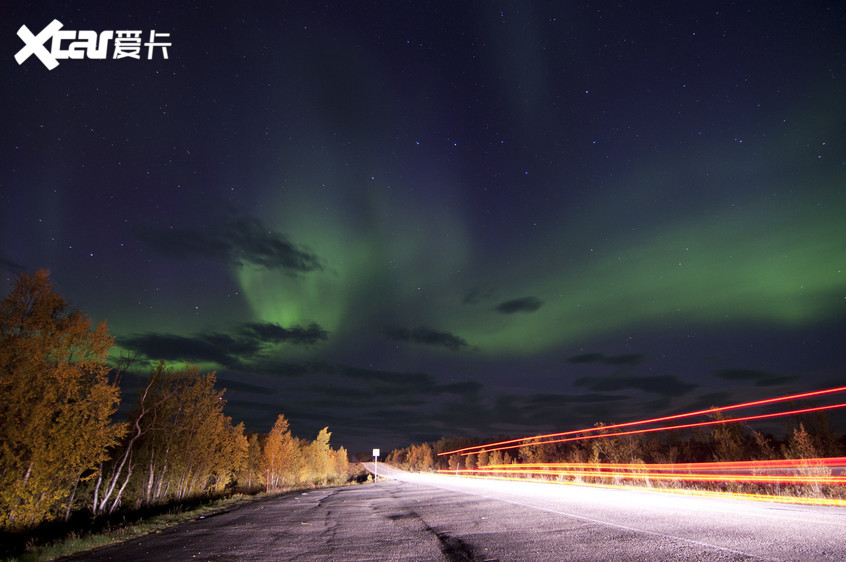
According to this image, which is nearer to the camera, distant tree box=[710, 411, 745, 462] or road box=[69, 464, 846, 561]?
road box=[69, 464, 846, 561]

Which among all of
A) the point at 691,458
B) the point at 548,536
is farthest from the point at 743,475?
the point at 691,458

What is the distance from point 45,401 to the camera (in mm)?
13914

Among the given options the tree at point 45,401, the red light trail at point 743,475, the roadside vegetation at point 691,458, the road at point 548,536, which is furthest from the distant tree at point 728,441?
the tree at point 45,401

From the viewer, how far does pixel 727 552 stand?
478cm

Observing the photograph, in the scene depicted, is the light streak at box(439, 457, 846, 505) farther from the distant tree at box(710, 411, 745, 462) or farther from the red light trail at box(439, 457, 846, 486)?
the distant tree at box(710, 411, 745, 462)

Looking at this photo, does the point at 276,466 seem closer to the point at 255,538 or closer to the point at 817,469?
the point at 255,538

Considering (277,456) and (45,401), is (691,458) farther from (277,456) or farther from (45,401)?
(45,401)

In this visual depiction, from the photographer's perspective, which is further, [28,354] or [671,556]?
[28,354]

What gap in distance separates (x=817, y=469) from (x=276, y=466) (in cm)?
4906

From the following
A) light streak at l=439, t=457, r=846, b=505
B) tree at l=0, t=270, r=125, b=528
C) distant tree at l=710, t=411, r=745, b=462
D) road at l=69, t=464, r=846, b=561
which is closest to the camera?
road at l=69, t=464, r=846, b=561

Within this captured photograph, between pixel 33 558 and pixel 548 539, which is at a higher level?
pixel 548 539

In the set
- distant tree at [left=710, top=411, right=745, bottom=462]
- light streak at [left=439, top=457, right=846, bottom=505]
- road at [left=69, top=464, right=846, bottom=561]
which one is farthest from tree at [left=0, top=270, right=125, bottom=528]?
distant tree at [left=710, top=411, right=745, bottom=462]

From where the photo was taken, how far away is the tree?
528 inches

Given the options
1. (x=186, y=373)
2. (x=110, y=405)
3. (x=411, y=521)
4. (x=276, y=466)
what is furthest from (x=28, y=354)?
(x=276, y=466)
